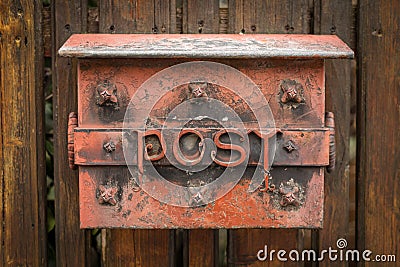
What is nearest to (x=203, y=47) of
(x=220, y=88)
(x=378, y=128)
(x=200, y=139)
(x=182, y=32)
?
(x=220, y=88)

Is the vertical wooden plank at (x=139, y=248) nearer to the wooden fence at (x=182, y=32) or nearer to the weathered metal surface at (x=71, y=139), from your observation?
the wooden fence at (x=182, y=32)

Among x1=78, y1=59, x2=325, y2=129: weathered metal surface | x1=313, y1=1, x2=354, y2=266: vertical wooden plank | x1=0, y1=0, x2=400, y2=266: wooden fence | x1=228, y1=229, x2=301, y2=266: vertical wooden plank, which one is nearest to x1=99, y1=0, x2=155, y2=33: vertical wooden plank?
x1=0, y1=0, x2=400, y2=266: wooden fence

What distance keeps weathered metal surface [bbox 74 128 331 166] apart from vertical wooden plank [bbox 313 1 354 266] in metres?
0.44

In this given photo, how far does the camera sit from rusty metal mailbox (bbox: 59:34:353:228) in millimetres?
1861

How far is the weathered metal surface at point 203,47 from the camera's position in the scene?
179 cm

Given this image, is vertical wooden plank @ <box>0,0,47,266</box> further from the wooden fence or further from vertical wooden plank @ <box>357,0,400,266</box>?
vertical wooden plank @ <box>357,0,400,266</box>

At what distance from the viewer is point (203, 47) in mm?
1840

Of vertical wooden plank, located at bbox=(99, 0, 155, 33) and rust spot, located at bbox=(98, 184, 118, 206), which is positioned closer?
rust spot, located at bbox=(98, 184, 118, 206)

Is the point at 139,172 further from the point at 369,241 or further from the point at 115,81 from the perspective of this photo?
the point at 369,241

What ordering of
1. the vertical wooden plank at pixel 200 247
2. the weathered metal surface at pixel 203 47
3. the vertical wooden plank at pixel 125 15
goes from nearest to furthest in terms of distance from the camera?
the weathered metal surface at pixel 203 47, the vertical wooden plank at pixel 125 15, the vertical wooden plank at pixel 200 247

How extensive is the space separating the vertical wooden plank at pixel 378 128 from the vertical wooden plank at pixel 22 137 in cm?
127

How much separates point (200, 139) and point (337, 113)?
0.69m

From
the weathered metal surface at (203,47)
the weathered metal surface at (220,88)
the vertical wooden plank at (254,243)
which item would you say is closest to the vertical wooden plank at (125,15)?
the weathered metal surface at (203,47)

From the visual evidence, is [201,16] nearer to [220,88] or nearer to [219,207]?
[220,88]
